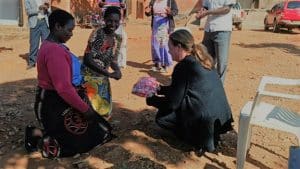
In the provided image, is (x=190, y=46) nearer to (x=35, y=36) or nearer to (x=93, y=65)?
(x=93, y=65)

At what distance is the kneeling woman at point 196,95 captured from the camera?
4789 millimetres

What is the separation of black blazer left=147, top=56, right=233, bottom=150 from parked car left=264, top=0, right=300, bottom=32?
715 inches

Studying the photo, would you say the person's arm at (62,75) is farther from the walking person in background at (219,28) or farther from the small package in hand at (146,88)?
the walking person in background at (219,28)

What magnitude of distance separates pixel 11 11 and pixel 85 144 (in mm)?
13068

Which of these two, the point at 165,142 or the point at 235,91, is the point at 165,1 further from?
the point at 165,142

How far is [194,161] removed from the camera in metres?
4.81

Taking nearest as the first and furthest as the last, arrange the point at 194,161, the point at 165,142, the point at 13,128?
1. the point at 194,161
2. the point at 165,142
3. the point at 13,128

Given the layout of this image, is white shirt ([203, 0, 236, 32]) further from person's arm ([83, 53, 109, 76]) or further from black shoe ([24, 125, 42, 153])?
black shoe ([24, 125, 42, 153])

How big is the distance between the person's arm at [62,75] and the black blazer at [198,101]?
941 mm

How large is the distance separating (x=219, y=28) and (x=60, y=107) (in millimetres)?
2683

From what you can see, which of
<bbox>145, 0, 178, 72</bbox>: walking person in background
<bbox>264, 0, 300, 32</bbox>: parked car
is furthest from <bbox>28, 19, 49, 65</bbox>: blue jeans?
<bbox>264, 0, 300, 32</bbox>: parked car

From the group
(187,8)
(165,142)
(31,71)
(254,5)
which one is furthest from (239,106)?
(254,5)

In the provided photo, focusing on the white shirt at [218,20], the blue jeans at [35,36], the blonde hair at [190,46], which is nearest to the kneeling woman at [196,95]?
the blonde hair at [190,46]

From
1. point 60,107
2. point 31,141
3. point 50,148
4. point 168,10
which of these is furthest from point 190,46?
point 168,10
